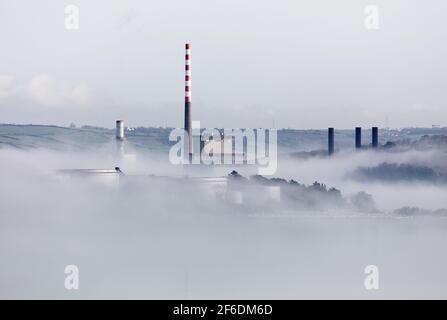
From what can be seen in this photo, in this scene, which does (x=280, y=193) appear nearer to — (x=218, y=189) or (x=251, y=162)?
(x=251, y=162)

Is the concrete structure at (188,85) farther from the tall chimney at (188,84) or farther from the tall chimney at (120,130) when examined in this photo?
the tall chimney at (120,130)

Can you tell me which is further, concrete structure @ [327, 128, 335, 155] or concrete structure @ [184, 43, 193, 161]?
concrete structure @ [327, 128, 335, 155]

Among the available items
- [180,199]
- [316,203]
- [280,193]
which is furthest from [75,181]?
[316,203]

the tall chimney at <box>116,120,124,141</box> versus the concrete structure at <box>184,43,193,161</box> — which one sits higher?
the concrete structure at <box>184,43,193,161</box>

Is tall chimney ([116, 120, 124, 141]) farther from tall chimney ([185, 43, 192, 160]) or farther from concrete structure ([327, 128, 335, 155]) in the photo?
concrete structure ([327, 128, 335, 155])

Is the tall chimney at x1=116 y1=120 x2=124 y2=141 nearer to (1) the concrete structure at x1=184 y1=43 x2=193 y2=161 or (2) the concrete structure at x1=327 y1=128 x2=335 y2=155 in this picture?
(1) the concrete structure at x1=184 y1=43 x2=193 y2=161

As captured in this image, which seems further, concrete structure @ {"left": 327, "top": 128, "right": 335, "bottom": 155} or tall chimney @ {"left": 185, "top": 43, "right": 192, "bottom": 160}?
concrete structure @ {"left": 327, "top": 128, "right": 335, "bottom": 155}

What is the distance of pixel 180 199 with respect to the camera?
25.3 metres

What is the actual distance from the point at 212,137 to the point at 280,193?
5640 millimetres

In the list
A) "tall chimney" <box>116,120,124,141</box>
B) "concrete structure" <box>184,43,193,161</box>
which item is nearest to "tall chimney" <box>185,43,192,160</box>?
"concrete structure" <box>184,43,193,161</box>

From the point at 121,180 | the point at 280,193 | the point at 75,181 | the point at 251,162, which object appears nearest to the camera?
the point at 75,181

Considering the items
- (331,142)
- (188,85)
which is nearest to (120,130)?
(188,85)

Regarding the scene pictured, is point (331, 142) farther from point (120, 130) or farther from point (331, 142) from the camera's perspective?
point (120, 130)

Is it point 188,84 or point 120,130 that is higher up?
point 188,84
